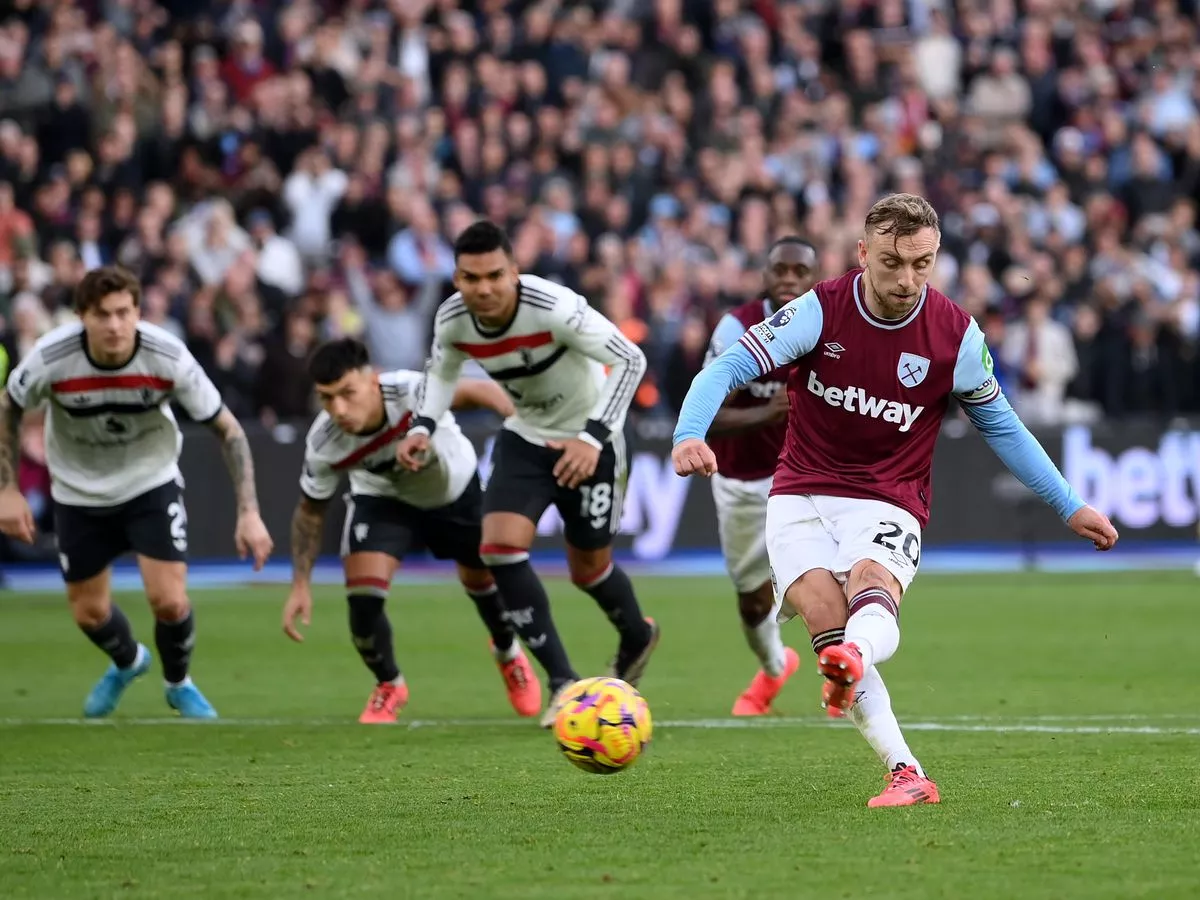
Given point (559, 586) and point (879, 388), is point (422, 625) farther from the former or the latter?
point (879, 388)

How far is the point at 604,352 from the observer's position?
10.0 metres

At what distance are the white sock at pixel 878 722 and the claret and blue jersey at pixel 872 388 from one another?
669 mm

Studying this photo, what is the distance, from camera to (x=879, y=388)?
24.2 ft

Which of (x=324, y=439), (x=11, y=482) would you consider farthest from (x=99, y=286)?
(x=324, y=439)

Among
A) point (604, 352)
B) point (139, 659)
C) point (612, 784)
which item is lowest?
point (139, 659)

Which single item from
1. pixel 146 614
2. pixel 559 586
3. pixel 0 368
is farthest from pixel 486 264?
pixel 559 586

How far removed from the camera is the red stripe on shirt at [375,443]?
10.7m

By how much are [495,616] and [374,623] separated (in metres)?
0.72

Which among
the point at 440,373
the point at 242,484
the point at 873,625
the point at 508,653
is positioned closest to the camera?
the point at 873,625

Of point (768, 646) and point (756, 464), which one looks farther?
point (756, 464)

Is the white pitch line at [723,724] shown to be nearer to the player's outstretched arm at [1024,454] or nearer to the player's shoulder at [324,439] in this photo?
the player's shoulder at [324,439]

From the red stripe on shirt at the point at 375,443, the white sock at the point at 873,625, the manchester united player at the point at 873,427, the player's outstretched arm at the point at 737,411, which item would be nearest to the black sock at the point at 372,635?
the red stripe on shirt at the point at 375,443

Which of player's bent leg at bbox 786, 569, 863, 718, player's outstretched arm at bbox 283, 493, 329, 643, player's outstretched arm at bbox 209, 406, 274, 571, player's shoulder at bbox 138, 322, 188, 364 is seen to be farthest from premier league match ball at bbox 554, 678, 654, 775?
player's shoulder at bbox 138, 322, 188, 364

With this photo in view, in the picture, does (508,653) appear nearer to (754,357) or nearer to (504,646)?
(504,646)
